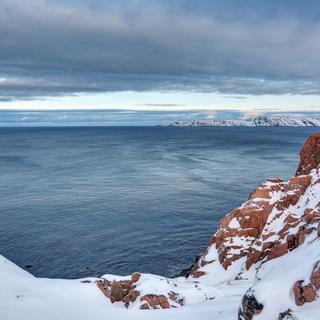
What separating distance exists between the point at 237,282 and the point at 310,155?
74.7 feet

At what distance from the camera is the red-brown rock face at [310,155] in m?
51.9

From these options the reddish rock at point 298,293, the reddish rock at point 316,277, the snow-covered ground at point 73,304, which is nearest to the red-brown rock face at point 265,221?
the snow-covered ground at point 73,304

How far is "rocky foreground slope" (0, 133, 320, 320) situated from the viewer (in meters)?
22.0

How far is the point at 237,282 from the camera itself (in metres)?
39.7

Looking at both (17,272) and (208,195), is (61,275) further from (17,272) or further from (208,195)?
(208,195)

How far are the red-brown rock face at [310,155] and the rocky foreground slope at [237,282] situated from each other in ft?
0.46

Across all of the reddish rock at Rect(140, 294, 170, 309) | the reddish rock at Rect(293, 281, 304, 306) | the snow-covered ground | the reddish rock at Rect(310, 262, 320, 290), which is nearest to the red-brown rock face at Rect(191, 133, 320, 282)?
the snow-covered ground

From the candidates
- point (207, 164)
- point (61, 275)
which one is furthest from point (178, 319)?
point (207, 164)

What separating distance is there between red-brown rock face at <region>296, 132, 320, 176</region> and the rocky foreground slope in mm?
141

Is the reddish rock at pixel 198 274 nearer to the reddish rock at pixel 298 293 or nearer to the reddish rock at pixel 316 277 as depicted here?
the reddish rock at pixel 316 277

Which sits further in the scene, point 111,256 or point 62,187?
point 62,187

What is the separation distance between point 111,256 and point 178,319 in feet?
98.9

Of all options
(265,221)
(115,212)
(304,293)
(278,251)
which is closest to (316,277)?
(304,293)

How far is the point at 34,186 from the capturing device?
3907 inches
